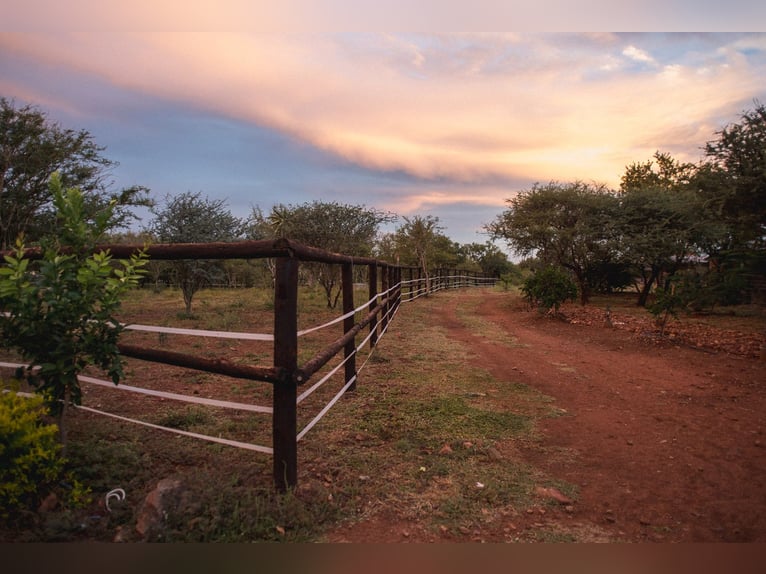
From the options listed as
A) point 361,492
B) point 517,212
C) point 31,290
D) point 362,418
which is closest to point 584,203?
point 517,212

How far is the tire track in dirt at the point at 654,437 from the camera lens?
223 centimetres

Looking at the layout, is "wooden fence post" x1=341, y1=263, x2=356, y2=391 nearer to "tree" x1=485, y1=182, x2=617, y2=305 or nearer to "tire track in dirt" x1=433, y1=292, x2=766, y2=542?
"tire track in dirt" x1=433, y1=292, x2=766, y2=542

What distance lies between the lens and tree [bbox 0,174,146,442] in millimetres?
2025

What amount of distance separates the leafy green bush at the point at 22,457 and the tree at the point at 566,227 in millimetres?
13704

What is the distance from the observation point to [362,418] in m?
3.59

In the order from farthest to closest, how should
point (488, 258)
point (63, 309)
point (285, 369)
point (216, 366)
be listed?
point (488, 258)
point (216, 366)
point (285, 369)
point (63, 309)

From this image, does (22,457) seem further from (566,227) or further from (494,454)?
(566,227)

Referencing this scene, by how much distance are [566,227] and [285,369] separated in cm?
1402

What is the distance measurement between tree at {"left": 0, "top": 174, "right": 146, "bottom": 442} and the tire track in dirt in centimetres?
270

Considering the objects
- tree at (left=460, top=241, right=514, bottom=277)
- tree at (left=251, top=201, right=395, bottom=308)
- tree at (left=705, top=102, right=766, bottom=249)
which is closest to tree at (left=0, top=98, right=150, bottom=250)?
tree at (left=251, top=201, right=395, bottom=308)

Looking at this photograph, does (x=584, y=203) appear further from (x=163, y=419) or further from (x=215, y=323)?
(x=163, y=419)

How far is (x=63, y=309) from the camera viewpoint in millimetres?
2039

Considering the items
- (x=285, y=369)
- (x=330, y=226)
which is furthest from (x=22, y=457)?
(x=330, y=226)

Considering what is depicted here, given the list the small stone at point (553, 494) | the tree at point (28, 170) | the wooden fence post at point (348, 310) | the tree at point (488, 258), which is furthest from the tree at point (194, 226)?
the tree at point (488, 258)
